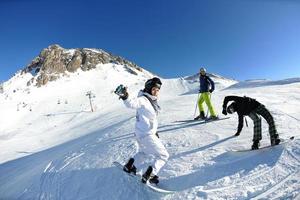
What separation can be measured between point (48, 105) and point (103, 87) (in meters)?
12.8

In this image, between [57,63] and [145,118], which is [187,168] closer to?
[145,118]

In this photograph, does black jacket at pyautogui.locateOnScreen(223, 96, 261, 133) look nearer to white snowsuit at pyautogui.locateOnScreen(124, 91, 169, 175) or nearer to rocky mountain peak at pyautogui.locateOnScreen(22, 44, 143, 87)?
white snowsuit at pyautogui.locateOnScreen(124, 91, 169, 175)

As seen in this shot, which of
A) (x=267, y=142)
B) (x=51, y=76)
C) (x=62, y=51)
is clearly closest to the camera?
(x=267, y=142)

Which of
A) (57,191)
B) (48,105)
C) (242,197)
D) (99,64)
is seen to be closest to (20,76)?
(99,64)

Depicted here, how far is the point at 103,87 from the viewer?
5622 centimetres

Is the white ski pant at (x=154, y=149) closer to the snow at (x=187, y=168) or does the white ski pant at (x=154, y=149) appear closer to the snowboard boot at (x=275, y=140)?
the snow at (x=187, y=168)

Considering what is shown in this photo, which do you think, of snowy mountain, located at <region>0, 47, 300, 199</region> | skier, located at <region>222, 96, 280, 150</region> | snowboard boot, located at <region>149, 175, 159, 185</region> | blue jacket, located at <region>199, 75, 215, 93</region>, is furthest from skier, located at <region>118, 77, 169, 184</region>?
blue jacket, located at <region>199, 75, 215, 93</region>

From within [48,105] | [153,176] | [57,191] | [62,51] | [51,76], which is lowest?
[57,191]

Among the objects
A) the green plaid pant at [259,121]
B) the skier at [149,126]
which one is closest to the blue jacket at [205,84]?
the green plaid pant at [259,121]

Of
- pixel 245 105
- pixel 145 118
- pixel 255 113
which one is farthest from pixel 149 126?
pixel 255 113

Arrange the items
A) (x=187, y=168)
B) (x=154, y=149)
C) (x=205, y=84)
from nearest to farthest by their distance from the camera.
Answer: (x=154, y=149) < (x=187, y=168) < (x=205, y=84)

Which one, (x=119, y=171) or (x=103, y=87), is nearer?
(x=119, y=171)

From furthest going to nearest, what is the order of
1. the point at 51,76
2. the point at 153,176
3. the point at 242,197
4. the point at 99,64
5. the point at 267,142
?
the point at 99,64 → the point at 51,76 → the point at 267,142 → the point at 153,176 → the point at 242,197

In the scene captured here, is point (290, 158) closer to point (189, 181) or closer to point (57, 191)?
point (189, 181)
